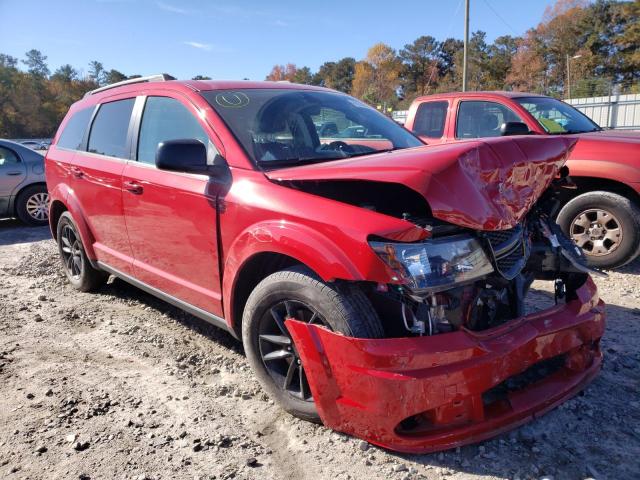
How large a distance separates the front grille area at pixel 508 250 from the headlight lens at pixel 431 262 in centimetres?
20

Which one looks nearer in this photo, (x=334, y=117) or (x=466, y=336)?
(x=466, y=336)

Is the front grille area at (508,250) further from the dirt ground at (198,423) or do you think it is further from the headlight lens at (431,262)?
the dirt ground at (198,423)

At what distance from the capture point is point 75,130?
4906mm

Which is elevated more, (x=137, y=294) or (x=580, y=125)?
(x=580, y=125)

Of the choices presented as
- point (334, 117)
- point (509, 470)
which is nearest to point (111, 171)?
point (334, 117)

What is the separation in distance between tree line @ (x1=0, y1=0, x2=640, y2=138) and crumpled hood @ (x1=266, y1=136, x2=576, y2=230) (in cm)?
2827

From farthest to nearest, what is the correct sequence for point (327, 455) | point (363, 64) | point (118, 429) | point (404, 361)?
point (363, 64) < point (118, 429) < point (327, 455) < point (404, 361)

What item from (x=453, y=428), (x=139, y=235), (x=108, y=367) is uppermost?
(x=139, y=235)

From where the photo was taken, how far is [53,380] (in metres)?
3.25

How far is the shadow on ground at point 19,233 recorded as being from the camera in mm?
7724

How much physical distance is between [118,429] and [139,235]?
1.46m

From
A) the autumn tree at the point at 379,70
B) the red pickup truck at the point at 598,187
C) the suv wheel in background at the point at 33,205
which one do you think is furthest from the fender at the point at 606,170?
the autumn tree at the point at 379,70

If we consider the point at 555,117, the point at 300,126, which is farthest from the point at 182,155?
the point at 555,117

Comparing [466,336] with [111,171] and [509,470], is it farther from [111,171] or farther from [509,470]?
[111,171]
